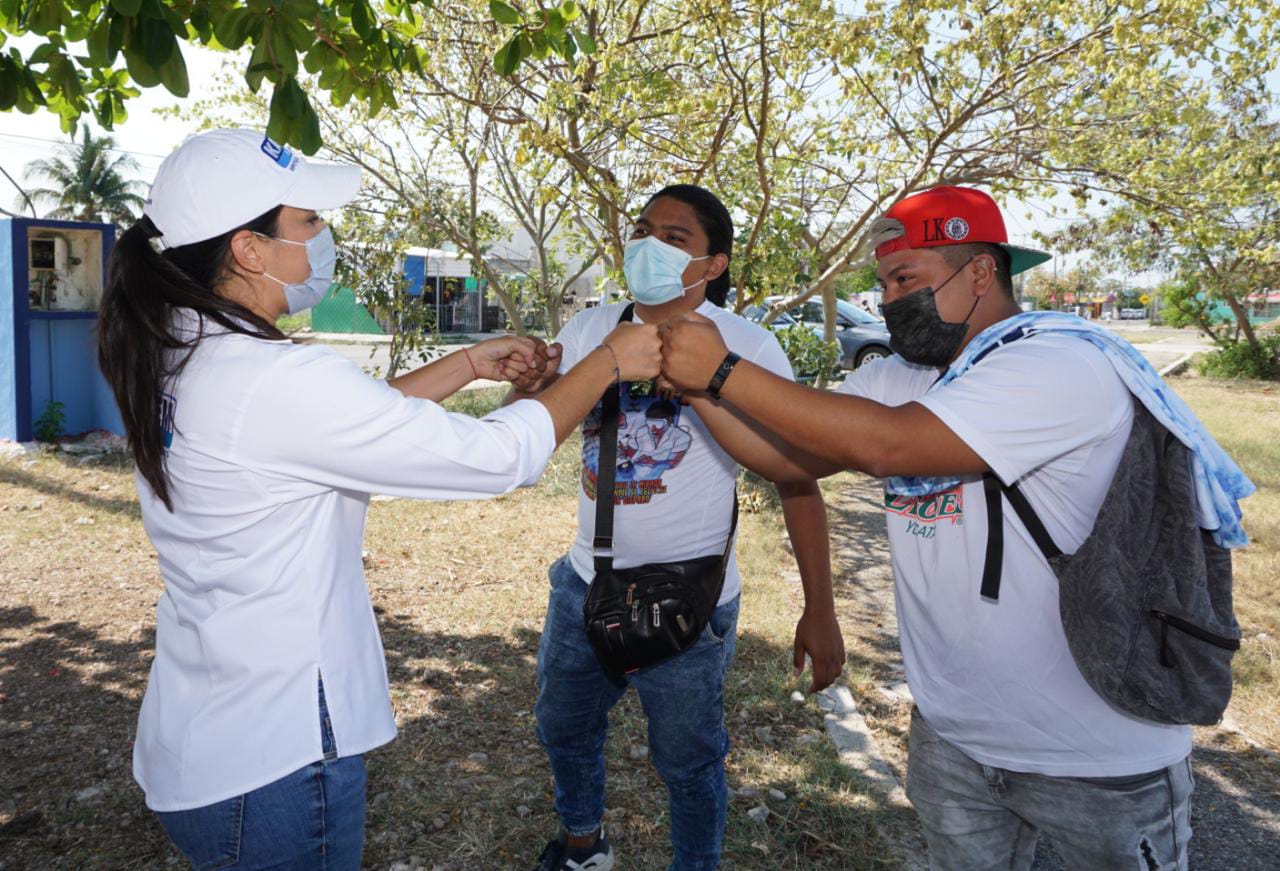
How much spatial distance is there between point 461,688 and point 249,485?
129 inches

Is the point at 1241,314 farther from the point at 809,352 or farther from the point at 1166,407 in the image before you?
the point at 1166,407

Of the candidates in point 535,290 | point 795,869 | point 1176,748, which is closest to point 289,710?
point 1176,748

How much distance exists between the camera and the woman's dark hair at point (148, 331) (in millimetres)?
1629

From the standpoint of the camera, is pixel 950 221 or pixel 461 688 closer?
pixel 950 221

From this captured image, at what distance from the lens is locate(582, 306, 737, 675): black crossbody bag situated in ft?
8.16

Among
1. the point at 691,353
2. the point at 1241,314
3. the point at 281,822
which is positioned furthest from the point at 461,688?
the point at 1241,314

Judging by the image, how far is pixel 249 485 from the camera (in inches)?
64.3

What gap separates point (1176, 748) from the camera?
1888 mm

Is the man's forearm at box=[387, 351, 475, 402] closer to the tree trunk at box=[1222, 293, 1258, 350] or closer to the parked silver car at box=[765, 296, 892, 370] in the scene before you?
the parked silver car at box=[765, 296, 892, 370]

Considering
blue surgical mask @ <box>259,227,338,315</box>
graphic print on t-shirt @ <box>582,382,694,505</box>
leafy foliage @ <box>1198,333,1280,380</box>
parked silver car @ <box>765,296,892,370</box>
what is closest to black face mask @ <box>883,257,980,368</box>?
graphic print on t-shirt @ <box>582,382,694,505</box>

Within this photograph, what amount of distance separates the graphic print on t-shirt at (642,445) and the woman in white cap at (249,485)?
0.98 m

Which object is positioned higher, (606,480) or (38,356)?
(38,356)

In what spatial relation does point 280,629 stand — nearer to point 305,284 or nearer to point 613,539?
point 305,284

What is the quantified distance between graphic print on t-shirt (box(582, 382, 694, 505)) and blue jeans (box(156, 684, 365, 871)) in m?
1.21
